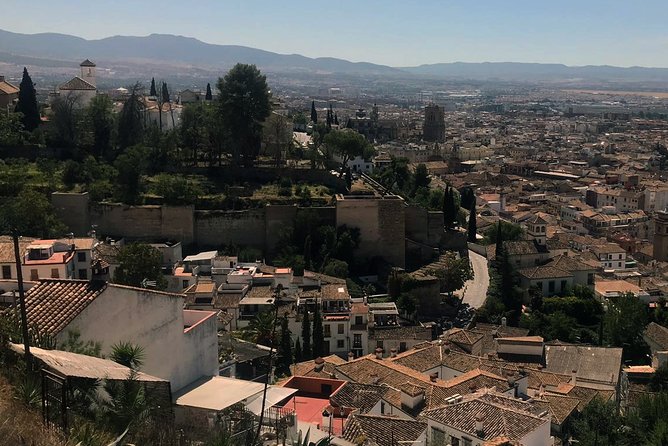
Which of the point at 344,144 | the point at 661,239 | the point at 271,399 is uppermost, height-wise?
the point at 344,144

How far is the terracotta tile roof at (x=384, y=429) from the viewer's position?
9.36 metres

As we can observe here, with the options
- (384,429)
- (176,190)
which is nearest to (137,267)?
(176,190)

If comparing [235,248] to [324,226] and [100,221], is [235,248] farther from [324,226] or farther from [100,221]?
[100,221]

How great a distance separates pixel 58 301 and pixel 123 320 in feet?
1.98

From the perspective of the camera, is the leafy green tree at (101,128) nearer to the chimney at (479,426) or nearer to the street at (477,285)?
the street at (477,285)

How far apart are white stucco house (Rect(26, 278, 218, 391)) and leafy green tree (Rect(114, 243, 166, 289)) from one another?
34.2 feet

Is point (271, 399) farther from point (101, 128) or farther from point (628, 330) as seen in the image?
point (101, 128)

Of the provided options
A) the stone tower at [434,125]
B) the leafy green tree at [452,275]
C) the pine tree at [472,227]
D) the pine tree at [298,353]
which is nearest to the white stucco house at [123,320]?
the pine tree at [298,353]

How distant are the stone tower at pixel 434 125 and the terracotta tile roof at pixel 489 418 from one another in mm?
64507

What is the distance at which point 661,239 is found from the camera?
108ft

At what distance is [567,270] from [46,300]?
21593mm

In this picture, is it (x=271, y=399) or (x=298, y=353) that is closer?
(x=271, y=399)

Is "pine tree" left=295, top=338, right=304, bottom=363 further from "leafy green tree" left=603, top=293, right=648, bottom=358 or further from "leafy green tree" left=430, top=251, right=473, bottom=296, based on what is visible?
"leafy green tree" left=603, top=293, right=648, bottom=358

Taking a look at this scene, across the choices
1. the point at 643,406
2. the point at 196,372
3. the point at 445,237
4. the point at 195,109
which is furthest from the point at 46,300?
the point at 195,109
